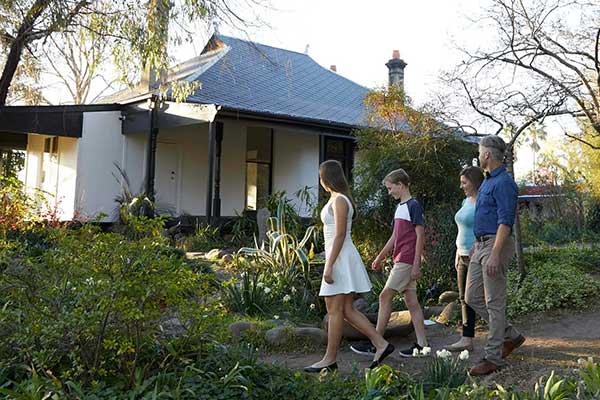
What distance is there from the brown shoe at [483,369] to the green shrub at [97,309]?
6.22 ft

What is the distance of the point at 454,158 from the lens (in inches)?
340

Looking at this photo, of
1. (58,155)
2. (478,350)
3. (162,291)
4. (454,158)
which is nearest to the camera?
(162,291)

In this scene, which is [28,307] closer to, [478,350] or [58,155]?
[478,350]

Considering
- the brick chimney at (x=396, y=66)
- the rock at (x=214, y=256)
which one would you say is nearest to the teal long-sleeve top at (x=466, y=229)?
the rock at (x=214, y=256)

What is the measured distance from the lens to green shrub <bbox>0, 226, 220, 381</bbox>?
3.22m

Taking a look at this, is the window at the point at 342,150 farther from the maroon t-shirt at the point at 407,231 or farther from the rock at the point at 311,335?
the maroon t-shirt at the point at 407,231

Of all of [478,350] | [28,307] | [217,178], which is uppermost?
[217,178]

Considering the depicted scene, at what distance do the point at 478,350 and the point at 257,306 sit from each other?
2.47 m

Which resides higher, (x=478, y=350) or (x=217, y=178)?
(x=217, y=178)

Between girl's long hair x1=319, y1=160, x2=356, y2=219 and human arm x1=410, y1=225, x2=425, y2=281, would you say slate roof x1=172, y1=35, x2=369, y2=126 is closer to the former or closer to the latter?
human arm x1=410, y1=225, x2=425, y2=281

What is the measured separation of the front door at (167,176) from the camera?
1543 centimetres

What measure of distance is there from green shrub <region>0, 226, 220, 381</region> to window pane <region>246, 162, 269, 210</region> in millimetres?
12946

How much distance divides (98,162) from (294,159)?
18.1ft

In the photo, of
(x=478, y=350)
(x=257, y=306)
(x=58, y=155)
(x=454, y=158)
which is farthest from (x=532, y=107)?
(x=58, y=155)
